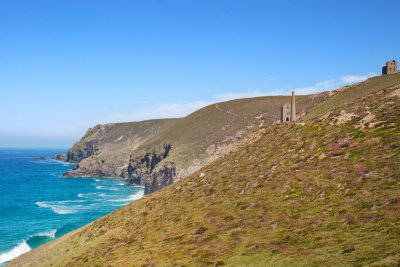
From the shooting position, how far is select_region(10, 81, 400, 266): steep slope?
17.6 m

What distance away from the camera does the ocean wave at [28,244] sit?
187ft

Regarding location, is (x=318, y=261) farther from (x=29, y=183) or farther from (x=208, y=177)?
(x=29, y=183)

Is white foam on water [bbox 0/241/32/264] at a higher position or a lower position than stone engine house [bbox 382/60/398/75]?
lower

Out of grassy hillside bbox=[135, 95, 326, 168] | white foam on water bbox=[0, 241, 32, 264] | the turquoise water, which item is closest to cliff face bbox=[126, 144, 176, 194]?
grassy hillside bbox=[135, 95, 326, 168]

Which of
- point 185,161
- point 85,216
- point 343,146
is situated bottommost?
point 85,216

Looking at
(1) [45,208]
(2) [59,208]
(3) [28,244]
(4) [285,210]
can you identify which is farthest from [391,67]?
(1) [45,208]

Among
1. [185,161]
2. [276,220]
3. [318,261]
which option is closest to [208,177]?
[276,220]

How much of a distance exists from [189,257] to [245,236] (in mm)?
4271

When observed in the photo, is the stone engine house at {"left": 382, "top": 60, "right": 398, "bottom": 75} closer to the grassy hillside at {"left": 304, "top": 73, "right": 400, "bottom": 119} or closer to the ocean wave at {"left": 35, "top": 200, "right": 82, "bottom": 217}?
the grassy hillside at {"left": 304, "top": 73, "right": 400, "bottom": 119}

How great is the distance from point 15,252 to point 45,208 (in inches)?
1586

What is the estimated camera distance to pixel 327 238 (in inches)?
704

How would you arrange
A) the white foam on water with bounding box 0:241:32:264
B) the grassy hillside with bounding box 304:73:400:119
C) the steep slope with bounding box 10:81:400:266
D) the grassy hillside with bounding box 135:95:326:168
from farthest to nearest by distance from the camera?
1. the grassy hillside with bounding box 135:95:326:168
2. the grassy hillside with bounding box 304:73:400:119
3. the white foam on water with bounding box 0:241:32:264
4. the steep slope with bounding box 10:81:400:266

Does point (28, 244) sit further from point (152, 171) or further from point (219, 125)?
point (219, 125)

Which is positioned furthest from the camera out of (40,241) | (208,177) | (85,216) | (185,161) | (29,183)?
(29,183)
